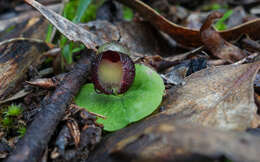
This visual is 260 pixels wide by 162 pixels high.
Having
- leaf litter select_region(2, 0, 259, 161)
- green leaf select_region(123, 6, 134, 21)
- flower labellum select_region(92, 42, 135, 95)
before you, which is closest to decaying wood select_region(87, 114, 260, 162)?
leaf litter select_region(2, 0, 259, 161)

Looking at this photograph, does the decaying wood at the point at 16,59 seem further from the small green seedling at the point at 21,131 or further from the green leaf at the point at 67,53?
the small green seedling at the point at 21,131

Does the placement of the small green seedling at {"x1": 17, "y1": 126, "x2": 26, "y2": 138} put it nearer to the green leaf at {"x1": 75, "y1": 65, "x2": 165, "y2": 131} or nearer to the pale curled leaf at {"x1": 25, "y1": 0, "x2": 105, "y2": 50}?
the green leaf at {"x1": 75, "y1": 65, "x2": 165, "y2": 131}

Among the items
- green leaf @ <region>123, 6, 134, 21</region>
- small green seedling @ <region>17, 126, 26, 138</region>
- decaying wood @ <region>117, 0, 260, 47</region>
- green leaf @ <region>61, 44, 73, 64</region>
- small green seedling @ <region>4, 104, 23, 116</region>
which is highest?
decaying wood @ <region>117, 0, 260, 47</region>

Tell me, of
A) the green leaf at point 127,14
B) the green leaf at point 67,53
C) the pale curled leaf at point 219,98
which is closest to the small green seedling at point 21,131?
the green leaf at point 67,53

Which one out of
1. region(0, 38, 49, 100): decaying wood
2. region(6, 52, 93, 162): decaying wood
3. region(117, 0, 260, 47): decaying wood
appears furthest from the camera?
region(117, 0, 260, 47): decaying wood

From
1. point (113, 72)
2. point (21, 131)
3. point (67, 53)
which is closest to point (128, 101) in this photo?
point (113, 72)

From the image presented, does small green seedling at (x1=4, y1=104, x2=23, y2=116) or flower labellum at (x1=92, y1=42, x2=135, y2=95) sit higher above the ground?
flower labellum at (x1=92, y1=42, x2=135, y2=95)

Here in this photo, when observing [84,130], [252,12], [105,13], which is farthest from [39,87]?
[252,12]
